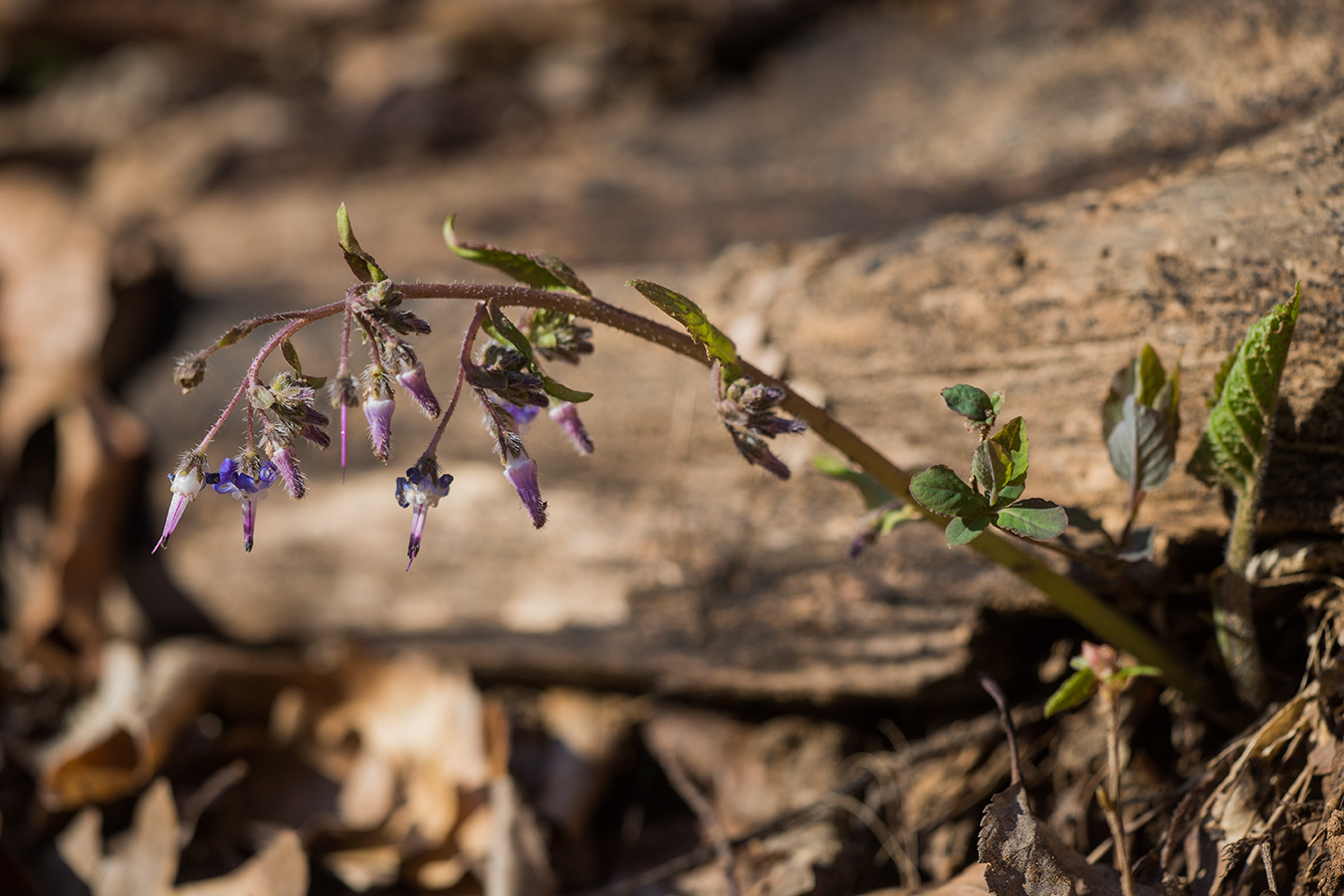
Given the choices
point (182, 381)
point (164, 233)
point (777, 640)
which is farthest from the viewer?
point (164, 233)

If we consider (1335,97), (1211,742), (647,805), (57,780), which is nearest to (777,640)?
(647,805)

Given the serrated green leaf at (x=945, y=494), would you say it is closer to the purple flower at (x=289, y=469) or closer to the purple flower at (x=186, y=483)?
the purple flower at (x=289, y=469)

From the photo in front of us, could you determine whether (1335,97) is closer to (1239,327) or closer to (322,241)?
(1239,327)

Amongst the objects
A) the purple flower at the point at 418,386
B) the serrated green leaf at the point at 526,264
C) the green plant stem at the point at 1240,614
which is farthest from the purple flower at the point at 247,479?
the green plant stem at the point at 1240,614

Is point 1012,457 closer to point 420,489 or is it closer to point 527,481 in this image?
point 527,481

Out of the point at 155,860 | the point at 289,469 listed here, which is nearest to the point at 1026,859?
the point at 289,469

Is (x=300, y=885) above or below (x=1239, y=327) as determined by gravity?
below
